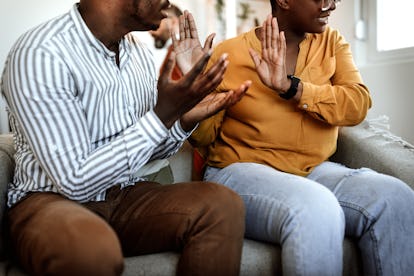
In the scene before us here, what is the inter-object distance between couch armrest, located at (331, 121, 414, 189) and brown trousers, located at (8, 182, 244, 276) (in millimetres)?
468

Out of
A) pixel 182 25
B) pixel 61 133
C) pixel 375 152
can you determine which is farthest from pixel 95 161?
pixel 375 152

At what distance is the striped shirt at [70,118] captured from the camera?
3.41ft

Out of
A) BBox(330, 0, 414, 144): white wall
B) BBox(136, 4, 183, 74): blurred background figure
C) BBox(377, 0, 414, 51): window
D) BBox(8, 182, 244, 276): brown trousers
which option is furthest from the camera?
BBox(136, 4, 183, 74): blurred background figure

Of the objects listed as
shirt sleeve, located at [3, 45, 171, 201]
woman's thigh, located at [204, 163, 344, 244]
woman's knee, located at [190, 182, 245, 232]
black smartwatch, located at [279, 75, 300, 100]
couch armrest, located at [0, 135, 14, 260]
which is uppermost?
shirt sleeve, located at [3, 45, 171, 201]

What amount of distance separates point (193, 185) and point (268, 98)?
0.42 m

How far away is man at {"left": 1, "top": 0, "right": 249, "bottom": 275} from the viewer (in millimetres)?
1002

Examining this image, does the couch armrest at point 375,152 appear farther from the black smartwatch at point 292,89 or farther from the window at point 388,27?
the window at point 388,27

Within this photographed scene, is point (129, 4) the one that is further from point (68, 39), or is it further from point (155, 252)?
point (155, 252)

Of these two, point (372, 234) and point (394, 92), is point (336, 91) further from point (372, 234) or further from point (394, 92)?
point (394, 92)

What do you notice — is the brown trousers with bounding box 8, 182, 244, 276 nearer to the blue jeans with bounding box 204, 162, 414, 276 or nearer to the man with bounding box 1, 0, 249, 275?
the man with bounding box 1, 0, 249, 275

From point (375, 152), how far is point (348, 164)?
132mm

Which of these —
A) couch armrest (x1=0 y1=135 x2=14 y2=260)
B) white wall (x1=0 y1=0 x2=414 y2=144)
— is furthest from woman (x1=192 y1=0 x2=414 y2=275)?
white wall (x1=0 y1=0 x2=414 y2=144)

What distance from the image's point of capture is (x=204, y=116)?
4.24 feet

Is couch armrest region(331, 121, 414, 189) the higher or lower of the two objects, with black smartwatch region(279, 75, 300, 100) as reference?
lower
